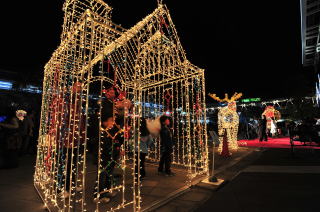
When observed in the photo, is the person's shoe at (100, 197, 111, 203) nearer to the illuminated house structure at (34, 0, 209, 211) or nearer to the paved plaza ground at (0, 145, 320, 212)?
the illuminated house structure at (34, 0, 209, 211)

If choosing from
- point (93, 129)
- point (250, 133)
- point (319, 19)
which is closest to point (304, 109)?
point (250, 133)

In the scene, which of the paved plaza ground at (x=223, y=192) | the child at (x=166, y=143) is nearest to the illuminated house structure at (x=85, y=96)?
the paved plaza ground at (x=223, y=192)

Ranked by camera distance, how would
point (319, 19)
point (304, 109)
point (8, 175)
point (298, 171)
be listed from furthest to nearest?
1. point (304, 109)
2. point (319, 19)
3. point (298, 171)
4. point (8, 175)

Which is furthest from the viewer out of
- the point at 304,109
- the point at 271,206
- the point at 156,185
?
the point at 304,109

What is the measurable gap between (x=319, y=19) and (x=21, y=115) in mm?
18554

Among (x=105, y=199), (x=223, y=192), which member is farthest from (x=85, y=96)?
(x=223, y=192)

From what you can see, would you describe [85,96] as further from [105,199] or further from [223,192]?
[223,192]

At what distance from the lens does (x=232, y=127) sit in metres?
8.82

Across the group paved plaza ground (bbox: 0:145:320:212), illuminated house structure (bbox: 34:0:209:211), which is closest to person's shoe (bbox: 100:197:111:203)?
illuminated house structure (bbox: 34:0:209:211)

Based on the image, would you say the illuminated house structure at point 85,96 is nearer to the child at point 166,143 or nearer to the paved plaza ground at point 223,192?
the paved plaza ground at point 223,192

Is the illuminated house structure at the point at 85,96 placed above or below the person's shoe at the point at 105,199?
above

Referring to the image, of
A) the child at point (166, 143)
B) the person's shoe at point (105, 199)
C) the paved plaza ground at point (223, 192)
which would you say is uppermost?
the child at point (166, 143)

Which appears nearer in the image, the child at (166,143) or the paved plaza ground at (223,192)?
the paved plaza ground at (223,192)

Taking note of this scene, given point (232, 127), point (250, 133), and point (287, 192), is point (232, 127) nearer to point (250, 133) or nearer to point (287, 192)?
point (287, 192)
